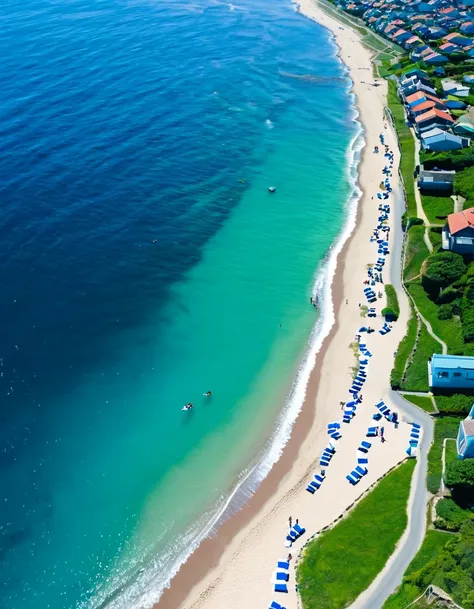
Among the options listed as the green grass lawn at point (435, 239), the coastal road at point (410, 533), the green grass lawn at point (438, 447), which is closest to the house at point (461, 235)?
the green grass lawn at point (435, 239)

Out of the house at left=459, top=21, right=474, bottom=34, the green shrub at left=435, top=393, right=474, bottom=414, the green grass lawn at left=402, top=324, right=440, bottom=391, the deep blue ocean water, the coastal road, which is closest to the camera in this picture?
the coastal road

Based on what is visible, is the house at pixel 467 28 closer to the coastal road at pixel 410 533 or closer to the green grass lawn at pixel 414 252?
the green grass lawn at pixel 414 252

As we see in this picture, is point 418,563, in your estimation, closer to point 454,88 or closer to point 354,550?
point 354,550

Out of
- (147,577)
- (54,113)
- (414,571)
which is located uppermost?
(54,113)

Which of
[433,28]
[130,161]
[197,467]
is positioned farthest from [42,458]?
[433,28]

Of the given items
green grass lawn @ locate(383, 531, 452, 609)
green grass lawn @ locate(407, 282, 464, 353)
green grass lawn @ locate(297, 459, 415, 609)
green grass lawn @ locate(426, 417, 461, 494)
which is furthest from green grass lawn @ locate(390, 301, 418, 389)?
green grass lawn @ locate(383, 531, 452, 609)

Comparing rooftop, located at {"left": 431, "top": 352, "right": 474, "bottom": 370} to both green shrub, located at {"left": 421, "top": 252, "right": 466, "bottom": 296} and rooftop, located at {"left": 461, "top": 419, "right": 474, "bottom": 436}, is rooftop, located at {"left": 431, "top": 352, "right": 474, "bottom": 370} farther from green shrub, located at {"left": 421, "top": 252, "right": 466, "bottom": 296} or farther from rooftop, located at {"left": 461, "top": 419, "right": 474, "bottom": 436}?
green shrub, located at {"left": 421, "top": 252, "right": 466, "bottom": 296}

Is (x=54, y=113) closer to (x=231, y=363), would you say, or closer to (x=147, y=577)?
(x=231, y=363)
